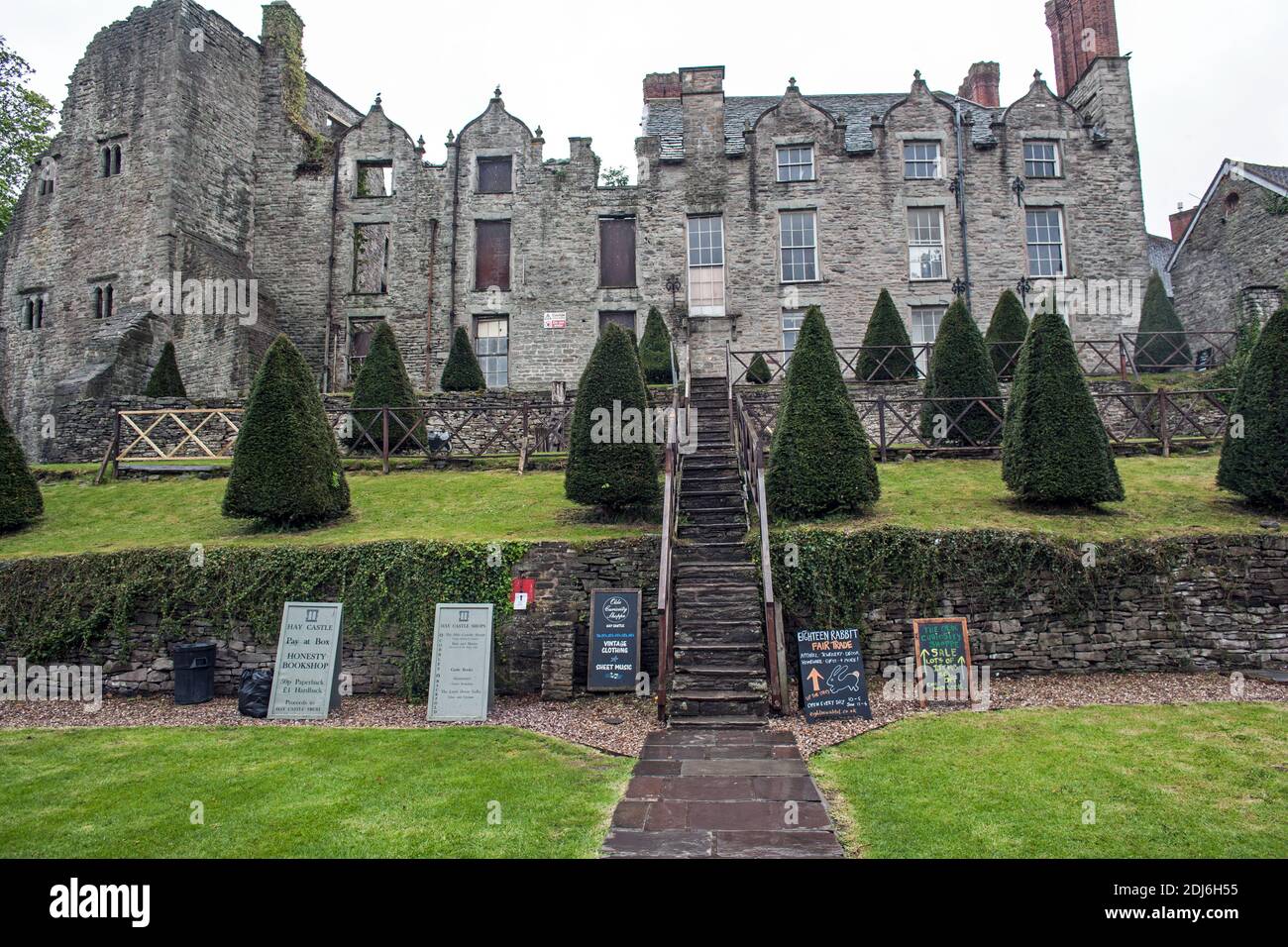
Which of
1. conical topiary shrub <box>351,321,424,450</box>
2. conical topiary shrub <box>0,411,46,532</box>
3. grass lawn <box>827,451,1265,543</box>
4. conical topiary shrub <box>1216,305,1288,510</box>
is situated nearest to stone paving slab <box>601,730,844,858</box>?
grass lawn <box>827,451,1265,543</box>

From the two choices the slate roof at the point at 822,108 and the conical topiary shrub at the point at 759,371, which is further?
the slate roof at the point at 822,108

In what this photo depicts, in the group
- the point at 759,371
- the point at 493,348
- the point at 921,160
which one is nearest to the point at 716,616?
the point at 759,371

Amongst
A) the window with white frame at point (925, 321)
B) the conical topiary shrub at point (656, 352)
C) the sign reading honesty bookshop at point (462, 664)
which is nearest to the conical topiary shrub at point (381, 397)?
the conical topiary shrub at point (656, 352)

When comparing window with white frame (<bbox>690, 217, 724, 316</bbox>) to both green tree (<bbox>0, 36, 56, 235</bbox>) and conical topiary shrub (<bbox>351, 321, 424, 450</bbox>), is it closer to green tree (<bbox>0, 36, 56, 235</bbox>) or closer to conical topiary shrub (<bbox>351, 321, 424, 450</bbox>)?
conical topiary shrub (<bbox>351, 321, 424, 450</bbox>)

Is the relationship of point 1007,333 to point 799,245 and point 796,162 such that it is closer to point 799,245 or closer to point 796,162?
point 799,245

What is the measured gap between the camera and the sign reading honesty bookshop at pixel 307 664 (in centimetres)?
944

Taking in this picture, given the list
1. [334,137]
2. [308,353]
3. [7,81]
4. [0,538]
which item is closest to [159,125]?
[334,137]

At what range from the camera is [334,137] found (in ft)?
95.8

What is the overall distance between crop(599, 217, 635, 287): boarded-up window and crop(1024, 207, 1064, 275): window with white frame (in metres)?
13.2

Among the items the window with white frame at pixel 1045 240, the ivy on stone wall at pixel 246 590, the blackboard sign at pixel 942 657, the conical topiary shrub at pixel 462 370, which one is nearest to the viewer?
the blackboard sign at pixel 942 657

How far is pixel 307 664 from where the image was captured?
9.70 meters

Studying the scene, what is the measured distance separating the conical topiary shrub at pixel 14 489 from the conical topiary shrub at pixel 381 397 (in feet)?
19.7

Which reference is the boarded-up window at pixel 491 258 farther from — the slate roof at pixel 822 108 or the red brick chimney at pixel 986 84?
the red brick chimney at pixel 986 84

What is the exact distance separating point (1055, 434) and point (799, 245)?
15.2 metres
